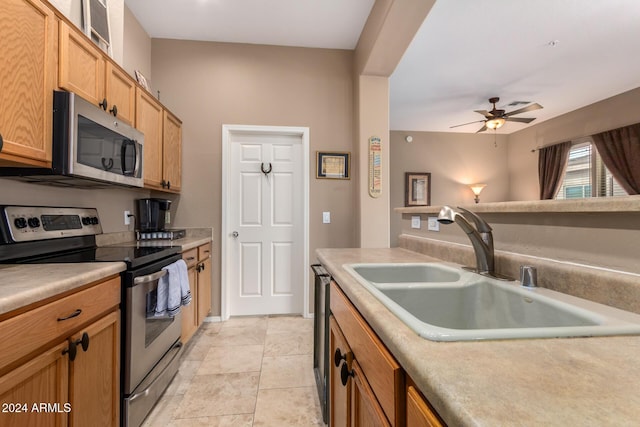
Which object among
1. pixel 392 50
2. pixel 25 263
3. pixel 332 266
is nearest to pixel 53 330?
pixel 25 263

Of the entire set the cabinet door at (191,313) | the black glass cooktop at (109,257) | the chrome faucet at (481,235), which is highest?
the chrome faucet at (481,235)

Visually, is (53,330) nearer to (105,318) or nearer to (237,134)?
(105,318)

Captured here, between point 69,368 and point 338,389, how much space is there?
Answer: 3.19 ft

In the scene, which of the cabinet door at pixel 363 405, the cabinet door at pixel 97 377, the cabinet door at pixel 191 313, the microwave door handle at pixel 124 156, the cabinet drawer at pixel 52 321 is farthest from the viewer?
the cabinet door at pixel 191 313

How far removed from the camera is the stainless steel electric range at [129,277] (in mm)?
1346

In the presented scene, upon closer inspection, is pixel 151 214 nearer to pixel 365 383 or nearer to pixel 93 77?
pixel 93 77

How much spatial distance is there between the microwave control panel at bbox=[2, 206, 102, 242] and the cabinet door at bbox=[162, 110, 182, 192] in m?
0.70

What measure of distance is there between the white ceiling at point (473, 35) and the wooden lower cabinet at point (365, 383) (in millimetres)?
2502

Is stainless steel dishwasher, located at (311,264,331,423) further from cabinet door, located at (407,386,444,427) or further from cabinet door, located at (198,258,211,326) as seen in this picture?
cabinet door, located at (198,258,211,326)

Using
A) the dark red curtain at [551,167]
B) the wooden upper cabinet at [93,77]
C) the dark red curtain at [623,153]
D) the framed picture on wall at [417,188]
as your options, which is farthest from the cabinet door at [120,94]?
the dark red curtain at [551,167]

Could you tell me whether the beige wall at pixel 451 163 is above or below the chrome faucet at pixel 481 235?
above

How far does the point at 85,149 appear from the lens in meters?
1.44

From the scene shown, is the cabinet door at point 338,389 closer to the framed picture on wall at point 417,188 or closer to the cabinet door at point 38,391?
the cabinet door at point 38,391

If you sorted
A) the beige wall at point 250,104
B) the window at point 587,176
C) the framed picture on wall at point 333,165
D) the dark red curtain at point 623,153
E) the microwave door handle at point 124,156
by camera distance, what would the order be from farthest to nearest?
1. the window at point 587,176
2. the dark red curtain at point 623,153
3. the framed picture on wall at point 333,165
4. the beige wall at point 250,104
5. the microwave door handle at point 124,156
